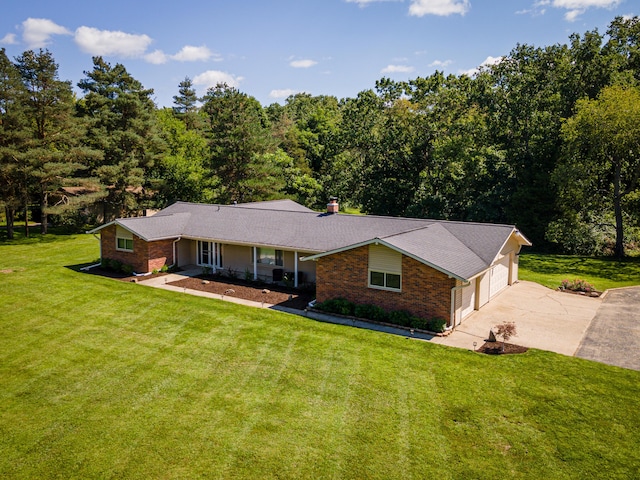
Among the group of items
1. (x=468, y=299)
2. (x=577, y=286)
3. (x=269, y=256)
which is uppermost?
(x=269, y=256)

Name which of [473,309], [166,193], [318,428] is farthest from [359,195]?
[318,428]

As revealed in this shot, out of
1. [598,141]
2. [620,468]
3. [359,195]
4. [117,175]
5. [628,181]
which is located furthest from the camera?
[359,195]

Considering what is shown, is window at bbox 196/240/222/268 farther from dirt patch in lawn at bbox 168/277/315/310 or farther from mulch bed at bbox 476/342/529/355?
mulch bed at bbox 476/342/529/355

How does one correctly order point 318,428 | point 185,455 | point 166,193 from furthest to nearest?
1. point 166,193
2. point 318,428
3. point 185,455

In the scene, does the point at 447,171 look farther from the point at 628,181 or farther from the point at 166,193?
the point at 166,193

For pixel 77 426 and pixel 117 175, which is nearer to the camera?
pixel 77 426

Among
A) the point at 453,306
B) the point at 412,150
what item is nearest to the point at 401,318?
the point at 453,306

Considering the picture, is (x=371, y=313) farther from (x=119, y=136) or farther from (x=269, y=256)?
(x=119, y=136)

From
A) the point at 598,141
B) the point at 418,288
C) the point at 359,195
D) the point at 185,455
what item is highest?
the point at 598,141
